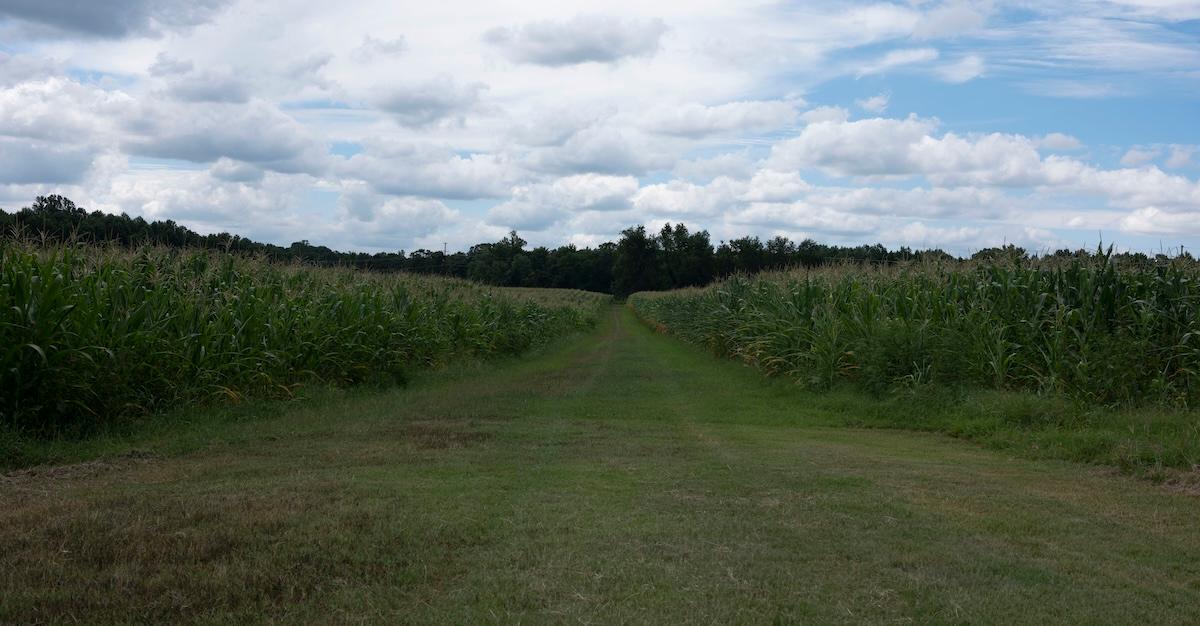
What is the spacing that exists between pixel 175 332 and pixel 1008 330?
12573 mm

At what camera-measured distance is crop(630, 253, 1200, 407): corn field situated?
497 inches

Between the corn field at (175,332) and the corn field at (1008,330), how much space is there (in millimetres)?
8757

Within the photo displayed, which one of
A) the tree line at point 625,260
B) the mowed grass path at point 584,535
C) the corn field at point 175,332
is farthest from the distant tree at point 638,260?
the mowed grass path at point 584,535

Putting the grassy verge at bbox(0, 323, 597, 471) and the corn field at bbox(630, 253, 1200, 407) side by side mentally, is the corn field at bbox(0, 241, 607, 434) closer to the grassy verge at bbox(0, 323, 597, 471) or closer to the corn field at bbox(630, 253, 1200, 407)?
the grassy verge at bbox(0, 323, 597, 471)

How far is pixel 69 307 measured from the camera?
1009 cm

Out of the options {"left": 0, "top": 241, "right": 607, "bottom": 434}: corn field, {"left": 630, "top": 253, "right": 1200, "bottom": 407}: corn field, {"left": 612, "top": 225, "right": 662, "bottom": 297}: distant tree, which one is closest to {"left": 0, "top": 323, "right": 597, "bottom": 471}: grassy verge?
{"left": 0, "top": 241, "right": 607, "bottom": 434}: corn field

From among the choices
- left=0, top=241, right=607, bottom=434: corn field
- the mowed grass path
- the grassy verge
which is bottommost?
the grassy verge

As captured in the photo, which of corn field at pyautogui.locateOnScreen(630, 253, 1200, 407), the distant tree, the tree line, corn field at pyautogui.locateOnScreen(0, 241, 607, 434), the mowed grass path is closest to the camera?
the mowed grass path

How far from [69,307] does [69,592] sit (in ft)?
21.2

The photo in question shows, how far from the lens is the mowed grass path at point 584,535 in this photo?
4.77 m

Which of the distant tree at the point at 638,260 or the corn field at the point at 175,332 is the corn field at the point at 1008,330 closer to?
the corn field at the point at 175,332

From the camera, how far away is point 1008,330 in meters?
14.4

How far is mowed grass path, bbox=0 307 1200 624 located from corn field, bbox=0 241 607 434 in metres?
1.69

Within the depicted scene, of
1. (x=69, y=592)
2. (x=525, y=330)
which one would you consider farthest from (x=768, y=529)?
(x=525, y=330)
